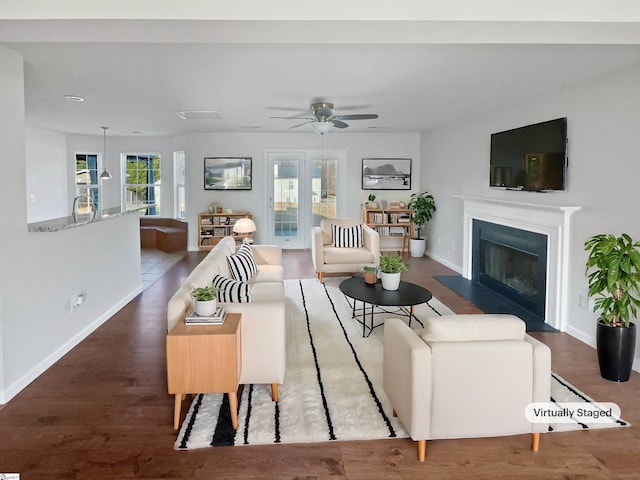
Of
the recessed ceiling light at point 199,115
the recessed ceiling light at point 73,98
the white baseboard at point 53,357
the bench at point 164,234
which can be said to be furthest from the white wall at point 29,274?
the bench at point 164,234

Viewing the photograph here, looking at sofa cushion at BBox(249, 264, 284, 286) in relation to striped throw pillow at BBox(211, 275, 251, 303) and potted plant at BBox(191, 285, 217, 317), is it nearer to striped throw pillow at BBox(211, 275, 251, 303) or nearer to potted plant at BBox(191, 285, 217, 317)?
striped throw pillow at BBox(211, 275, 251, 303)

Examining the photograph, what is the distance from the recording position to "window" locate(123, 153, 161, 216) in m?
10.8

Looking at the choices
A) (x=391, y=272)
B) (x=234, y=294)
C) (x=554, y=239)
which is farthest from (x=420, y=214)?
(x=234, y=294)

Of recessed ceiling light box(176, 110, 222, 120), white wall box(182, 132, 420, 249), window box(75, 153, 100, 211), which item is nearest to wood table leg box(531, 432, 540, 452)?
recessed ceiling light box(176, 110, 222, 120)

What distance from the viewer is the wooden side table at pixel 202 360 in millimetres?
2719

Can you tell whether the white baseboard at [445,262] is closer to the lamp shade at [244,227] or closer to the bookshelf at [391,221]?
the bookshelf at [391,221]

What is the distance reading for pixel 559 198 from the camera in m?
4.81

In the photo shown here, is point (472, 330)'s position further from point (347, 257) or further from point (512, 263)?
point (347, 257)

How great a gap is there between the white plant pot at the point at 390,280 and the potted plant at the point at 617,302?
5.64ft

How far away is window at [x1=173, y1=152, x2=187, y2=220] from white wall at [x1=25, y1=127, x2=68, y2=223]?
2.21 meters

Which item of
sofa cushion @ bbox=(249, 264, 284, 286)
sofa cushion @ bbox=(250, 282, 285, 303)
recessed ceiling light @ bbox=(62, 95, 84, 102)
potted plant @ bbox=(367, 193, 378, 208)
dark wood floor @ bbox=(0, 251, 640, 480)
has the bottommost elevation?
dark wood floor @ bbox=(0, 251, 640, 480)

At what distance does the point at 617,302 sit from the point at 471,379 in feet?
5.62

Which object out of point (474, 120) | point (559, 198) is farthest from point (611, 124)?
point (474, 120)

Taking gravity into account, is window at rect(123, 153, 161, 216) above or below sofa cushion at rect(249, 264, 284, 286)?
above
